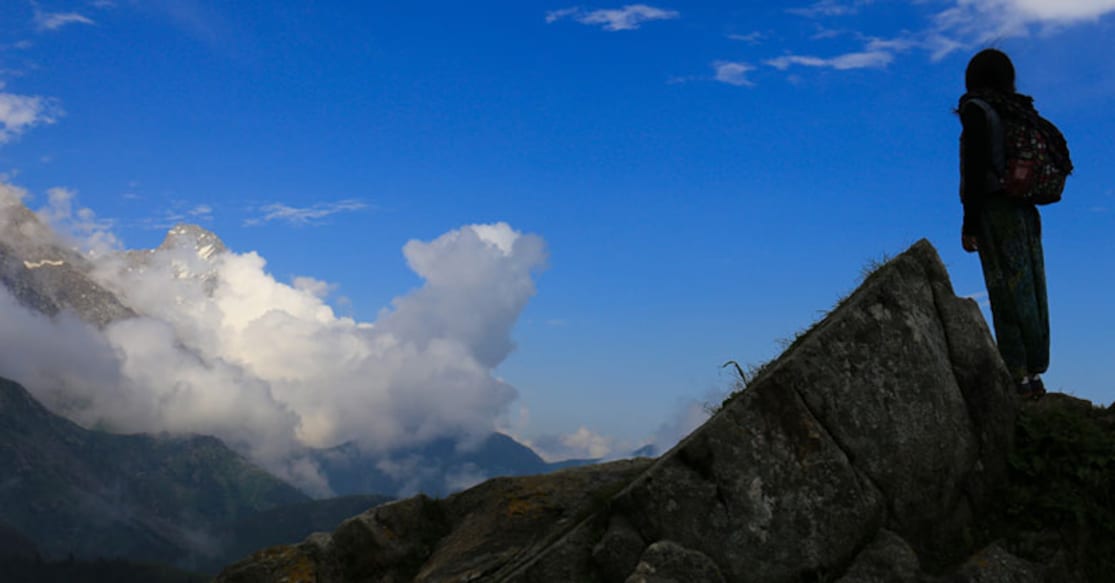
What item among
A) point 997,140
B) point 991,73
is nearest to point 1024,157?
point 997,140

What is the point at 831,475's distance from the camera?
12273 millimetres

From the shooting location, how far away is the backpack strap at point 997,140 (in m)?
15.1

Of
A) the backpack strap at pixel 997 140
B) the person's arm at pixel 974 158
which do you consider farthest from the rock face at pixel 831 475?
the backpack strap at pixel 997 140

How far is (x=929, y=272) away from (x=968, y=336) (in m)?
1.20

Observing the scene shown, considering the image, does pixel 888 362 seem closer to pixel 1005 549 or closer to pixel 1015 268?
pixel 1005 549

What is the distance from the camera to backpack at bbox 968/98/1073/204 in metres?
15.1

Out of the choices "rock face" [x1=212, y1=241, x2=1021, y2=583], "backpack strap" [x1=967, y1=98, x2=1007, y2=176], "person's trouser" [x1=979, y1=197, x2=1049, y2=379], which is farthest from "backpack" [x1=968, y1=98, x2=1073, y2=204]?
"rock face" [x1=212, y1=241, x2=1021, y2=583]

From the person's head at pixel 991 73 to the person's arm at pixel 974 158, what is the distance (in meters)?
1.07

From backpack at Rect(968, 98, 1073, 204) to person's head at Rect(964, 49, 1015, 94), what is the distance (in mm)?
955

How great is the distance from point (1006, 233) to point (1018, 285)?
953 millimetres

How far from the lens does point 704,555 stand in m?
11.4

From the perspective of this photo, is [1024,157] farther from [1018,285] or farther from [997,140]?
[1018,285]

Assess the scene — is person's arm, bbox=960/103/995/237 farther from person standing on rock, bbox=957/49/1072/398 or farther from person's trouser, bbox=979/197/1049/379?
person's trouser, bbox=979/197/1049/379

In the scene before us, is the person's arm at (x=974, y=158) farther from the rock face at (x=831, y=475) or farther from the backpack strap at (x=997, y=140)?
the rock face at (x=831, y=475)
